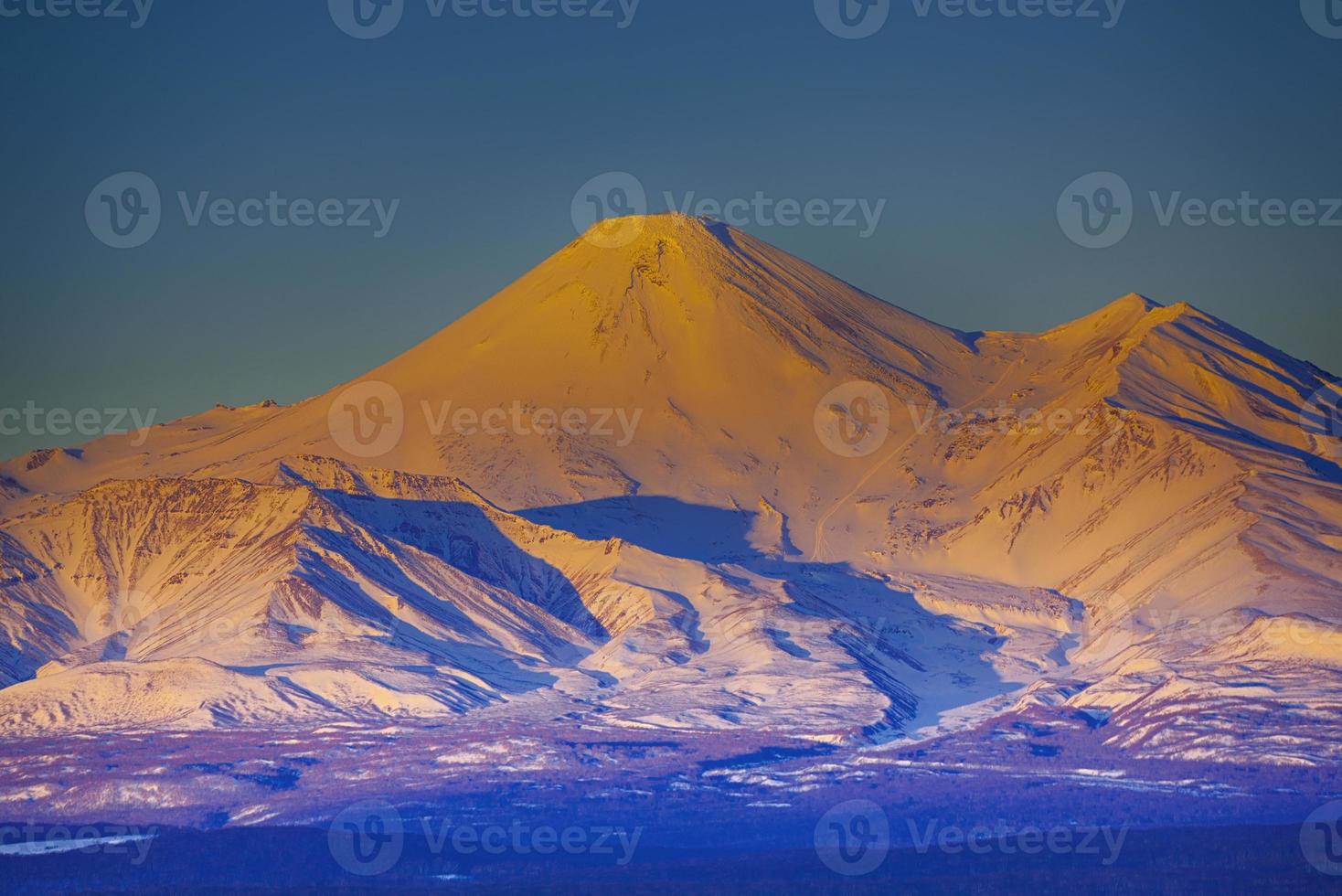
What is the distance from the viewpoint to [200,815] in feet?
647

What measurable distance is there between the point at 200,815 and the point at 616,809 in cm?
3238

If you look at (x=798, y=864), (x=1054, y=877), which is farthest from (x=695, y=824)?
(x=1054, y=877)

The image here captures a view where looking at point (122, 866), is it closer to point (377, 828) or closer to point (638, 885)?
point (377, 828)

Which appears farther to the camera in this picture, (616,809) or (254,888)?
(616,809)

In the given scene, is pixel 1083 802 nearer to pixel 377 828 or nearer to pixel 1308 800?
pixel 1308 800

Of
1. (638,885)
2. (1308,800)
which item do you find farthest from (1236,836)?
(638,885)

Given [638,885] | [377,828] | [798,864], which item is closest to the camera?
[638,885]

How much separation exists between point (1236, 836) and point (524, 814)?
5388 cm

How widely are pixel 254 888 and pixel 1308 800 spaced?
79.6m

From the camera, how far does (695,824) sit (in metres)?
193

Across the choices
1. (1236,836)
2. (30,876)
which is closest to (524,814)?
(30,876)

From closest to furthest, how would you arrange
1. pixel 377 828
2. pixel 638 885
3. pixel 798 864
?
1. pixel 638 885
2. pixel 798 864
3. pixel 377 828

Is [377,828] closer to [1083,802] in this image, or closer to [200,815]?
[200,815]

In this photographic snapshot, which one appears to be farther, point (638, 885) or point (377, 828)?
point (377, 828)
